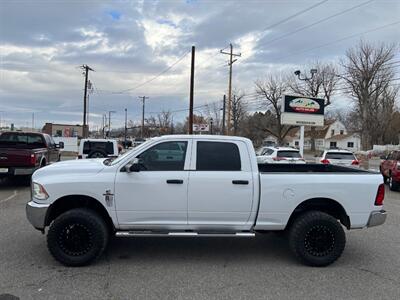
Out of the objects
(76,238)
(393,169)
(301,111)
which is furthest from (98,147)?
(301,111)

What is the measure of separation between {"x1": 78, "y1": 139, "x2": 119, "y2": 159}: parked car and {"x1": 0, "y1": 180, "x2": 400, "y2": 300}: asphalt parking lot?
991cm

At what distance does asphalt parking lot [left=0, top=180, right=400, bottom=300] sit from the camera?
4574 mm

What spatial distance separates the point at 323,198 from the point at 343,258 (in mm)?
1066

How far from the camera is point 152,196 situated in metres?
5.54

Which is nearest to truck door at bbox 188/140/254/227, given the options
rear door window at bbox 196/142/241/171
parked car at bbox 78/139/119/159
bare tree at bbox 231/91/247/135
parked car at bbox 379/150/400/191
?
rear door window at bbox 196/142/241/171

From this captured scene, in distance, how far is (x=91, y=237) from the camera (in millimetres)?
5422

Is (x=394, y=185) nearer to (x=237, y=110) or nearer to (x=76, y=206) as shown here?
(x=76, y=206)

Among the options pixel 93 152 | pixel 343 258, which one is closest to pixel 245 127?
pixel 93 152

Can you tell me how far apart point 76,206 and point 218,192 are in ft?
6.77

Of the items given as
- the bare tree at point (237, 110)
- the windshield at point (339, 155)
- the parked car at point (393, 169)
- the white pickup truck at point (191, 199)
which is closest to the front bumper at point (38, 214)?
the white pickup truck at point (191, 199)

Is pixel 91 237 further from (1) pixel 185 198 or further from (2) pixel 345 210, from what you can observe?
(2) pixel 345 210

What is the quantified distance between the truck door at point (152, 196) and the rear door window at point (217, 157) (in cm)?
29

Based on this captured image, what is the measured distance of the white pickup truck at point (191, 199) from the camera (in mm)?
5457

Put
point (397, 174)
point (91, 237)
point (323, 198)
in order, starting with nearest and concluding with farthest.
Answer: point (91, 237), point (323, 198), point (397, 174)
